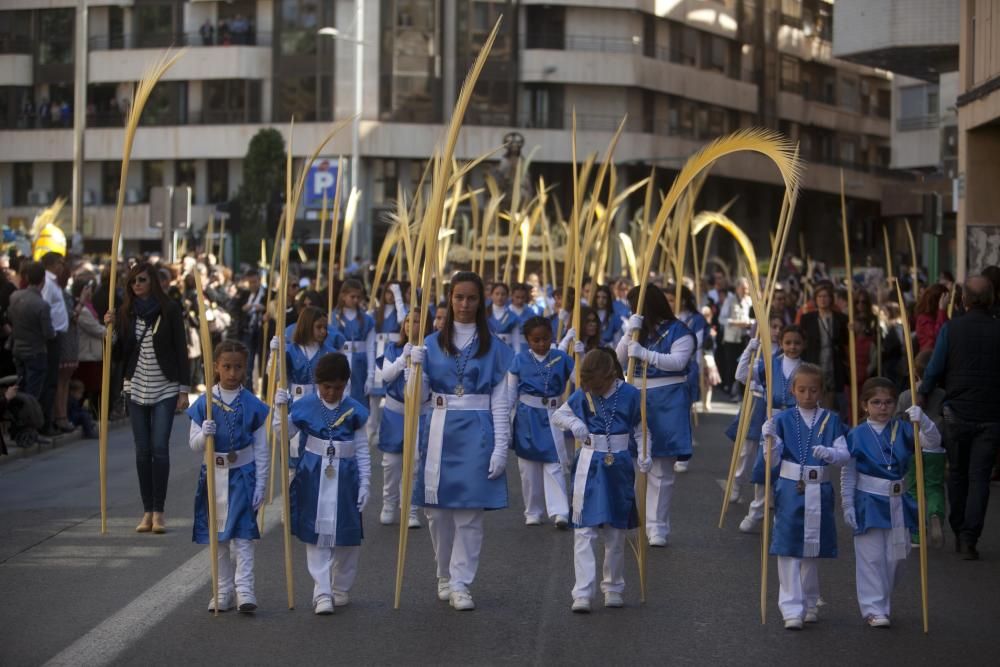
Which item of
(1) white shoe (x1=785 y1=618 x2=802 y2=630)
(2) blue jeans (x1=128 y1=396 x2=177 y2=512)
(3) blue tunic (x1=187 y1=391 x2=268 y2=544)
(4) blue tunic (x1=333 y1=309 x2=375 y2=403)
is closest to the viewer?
(1) white shoe (x1=785 y1=618 x2=802 y2=630)

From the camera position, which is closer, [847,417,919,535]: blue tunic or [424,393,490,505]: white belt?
[847,417,919,535]: blue tunic

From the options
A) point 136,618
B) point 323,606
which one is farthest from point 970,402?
point 136,618

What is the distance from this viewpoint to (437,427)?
8891 millimetres

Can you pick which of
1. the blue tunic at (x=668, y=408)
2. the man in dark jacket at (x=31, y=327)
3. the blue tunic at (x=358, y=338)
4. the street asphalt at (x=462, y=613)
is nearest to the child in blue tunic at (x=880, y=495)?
the street asphalt at (x=462, y=613)

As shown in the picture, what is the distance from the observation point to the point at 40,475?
14.2 meters

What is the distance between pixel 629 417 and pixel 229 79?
53.9 meters

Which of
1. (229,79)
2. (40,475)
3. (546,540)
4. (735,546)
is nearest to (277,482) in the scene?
(40,475)

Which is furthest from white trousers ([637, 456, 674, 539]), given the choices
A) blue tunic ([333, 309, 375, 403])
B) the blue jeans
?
blue tunic ([333, 309, 375, 403])

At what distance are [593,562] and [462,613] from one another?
28.6 inches

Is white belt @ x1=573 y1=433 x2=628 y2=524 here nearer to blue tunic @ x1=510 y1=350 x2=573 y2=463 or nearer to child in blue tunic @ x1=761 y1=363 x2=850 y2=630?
child in blue tunic @ x1=761 y1=363 x2=850 y2=630

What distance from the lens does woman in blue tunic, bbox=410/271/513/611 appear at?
8703mm

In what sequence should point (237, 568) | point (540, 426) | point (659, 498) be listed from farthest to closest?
point (540, 426), point (659, 498), point (237, 568)

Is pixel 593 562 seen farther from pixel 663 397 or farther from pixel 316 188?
pixel 316 188

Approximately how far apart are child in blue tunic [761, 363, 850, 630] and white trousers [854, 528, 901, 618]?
0.55ft
